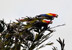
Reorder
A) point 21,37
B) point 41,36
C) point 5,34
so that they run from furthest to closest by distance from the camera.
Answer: point 5,34 < point 41,36 < point 21,37

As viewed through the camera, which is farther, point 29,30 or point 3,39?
point 3,39

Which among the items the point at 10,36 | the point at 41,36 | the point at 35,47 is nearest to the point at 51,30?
the point at 41,36

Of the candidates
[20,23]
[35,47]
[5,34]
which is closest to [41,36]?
[35,47]

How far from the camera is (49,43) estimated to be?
898 cm

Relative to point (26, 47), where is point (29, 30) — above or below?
above

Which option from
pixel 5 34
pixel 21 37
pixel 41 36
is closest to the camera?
pixel 21 37

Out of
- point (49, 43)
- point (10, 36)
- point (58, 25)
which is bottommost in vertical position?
point (49, 43)

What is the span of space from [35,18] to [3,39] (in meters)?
2.11

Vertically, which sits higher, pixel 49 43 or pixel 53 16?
pixel 53 16

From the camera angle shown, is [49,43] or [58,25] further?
[49,43]

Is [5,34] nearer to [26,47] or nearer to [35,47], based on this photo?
[26,47]

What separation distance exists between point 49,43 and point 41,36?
1088 millimetres

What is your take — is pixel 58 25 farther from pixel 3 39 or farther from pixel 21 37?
pixel 3 39

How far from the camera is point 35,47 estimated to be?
7789 mm
